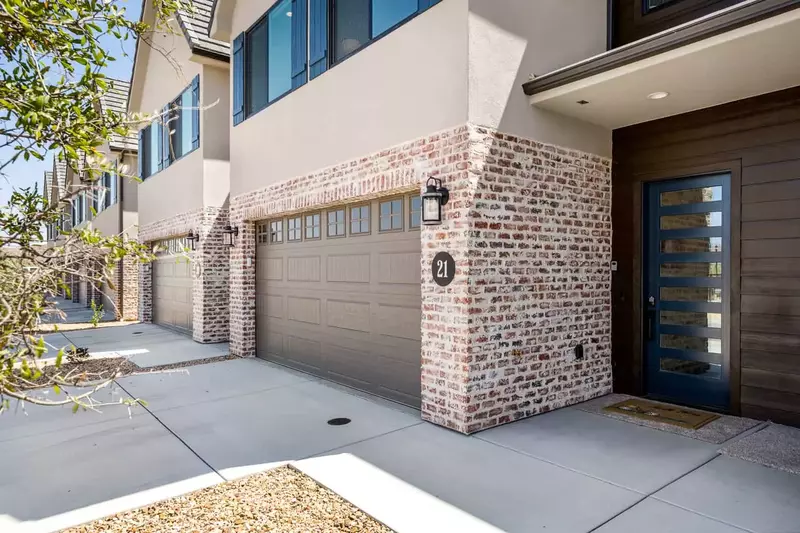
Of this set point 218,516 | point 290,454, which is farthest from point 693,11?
point 218,516

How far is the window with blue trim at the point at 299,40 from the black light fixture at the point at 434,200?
187 cm

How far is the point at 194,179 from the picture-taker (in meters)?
11.1

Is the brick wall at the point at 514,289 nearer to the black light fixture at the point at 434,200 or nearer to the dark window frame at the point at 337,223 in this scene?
the black light fixture at the point at 434,200

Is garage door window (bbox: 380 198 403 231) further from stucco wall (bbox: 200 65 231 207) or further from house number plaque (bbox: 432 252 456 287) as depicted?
stucco wall (bbox: 200 65 231 207)

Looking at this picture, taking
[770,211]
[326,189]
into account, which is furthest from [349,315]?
[770,211]

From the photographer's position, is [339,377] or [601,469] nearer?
[601,469]

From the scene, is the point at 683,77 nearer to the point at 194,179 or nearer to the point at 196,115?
the point at 194,179

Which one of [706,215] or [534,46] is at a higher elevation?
[534,46]

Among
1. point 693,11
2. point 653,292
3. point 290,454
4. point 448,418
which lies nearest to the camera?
point 290,454

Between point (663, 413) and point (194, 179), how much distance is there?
9735 millimetres

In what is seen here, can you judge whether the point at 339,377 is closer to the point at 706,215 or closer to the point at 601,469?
the point at 601,469

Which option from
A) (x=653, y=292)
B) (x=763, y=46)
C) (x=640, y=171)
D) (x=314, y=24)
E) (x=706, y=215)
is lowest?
(x=653, y=292)

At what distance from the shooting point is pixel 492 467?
409 centimetres

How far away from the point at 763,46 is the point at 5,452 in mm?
7260
